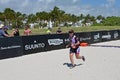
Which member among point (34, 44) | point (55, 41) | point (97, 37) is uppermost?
point (34, 44)

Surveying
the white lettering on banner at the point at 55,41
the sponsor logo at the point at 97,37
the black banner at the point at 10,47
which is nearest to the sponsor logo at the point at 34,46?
the black banner at the point at 10,47

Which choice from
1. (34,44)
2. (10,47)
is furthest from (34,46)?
(10,47)

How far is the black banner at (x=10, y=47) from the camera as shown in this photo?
18016mm

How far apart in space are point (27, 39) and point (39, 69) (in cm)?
740

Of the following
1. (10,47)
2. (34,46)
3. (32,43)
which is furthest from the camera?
(34,46)

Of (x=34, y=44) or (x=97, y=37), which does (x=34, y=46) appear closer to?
(x=34, y=44)

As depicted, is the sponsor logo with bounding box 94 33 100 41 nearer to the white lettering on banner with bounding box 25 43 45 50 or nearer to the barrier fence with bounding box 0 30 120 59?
the barrier fence with bounding box 0 30 120 59

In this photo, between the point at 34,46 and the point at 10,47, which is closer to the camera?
the point at 10,47

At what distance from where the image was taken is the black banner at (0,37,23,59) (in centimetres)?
1802

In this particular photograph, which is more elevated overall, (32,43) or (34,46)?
(32,43)

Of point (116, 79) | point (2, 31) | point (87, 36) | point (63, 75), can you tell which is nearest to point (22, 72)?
point (63, 75)

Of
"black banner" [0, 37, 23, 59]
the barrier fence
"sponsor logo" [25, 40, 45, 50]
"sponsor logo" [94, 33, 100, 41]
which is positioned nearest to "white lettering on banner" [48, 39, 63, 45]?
the barrier fence

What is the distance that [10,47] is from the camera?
733 inches

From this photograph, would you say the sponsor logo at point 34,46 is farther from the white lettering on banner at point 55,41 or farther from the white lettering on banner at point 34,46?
the white lettering on banner at point 55,41
